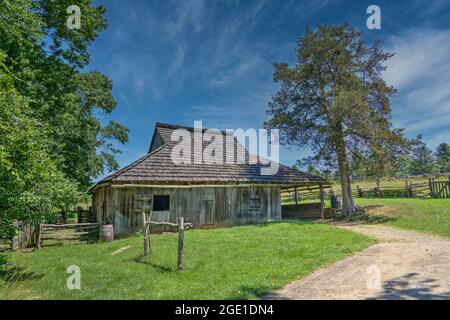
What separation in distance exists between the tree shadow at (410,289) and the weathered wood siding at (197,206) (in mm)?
12423

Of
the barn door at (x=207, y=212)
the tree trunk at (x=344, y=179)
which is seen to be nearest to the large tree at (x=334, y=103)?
the tree trunk at (x=344, y=179)

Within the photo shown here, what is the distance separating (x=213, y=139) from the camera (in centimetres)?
2350

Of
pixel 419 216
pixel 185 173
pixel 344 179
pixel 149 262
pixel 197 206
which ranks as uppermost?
pixel 185 173

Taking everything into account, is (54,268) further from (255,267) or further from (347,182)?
(347,182)

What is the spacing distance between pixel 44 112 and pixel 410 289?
17.1 m

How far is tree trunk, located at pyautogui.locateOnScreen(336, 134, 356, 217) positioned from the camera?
21609 mm

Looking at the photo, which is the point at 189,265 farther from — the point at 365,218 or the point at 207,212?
the point at 365,218

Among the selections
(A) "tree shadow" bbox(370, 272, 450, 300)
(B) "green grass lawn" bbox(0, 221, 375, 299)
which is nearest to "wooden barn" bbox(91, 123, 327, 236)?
(B) "green grass lawn" bbox(0, 221, 375, 299)

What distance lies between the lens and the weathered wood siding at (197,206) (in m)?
16.5

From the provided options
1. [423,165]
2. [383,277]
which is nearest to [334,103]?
[383,277]

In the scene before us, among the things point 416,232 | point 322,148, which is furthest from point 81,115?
point 416,232

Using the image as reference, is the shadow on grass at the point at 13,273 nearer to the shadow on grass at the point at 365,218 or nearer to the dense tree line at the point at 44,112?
the dense tree line at the point at 44,112

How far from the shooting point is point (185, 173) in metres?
18.1

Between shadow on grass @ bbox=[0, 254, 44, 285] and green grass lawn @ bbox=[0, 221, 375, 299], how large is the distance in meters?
0.03
